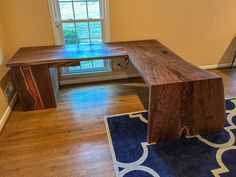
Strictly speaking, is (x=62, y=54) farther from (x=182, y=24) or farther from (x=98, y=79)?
(x=182, y=24)

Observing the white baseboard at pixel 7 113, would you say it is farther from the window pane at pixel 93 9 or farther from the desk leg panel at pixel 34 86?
the window pane at pixel 93 9

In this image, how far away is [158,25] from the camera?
2.84m

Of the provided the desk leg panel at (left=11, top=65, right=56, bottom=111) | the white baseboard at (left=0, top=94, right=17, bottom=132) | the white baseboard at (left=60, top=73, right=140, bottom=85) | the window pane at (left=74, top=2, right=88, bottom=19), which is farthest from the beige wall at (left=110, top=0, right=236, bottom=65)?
the white baseboard at (left=0, top=94, right=17, bottom=132)

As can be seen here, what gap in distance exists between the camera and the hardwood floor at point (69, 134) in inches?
61.2

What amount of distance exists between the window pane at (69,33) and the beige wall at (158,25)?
7.7 inches

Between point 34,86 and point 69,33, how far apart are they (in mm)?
955

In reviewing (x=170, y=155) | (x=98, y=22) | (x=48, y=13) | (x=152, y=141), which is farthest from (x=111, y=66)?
(x=170, y=155)

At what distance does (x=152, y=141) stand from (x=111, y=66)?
154 centimetres

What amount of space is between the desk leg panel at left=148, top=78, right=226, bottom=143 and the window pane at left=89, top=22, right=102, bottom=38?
159cm

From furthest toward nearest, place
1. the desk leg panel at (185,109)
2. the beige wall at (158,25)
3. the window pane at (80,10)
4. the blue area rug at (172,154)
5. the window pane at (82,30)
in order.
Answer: the window pane at (82,30) → the window pane at (80,10) → the beige wall at (158,25) → the desk leg panel at (185,109) → the blue area rug at (172,154)

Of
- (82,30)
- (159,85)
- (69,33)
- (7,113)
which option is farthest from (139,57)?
(7,113)

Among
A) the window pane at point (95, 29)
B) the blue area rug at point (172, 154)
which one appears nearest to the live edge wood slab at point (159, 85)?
the blue area rug at point (172, 154)

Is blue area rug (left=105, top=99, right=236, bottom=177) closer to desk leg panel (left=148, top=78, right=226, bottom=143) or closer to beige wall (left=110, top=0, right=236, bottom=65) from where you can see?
desk leg panel (left=148, top=78, right=226, bottom=143)

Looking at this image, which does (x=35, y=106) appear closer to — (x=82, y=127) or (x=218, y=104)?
(x=82, y=127)
